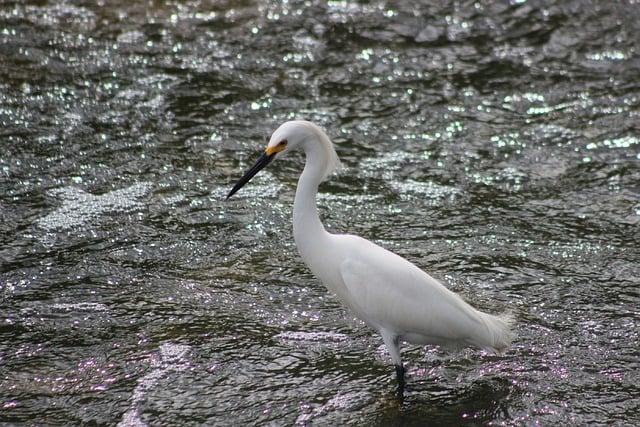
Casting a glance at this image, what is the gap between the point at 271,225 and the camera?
595 cm

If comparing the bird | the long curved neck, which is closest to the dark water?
the bird

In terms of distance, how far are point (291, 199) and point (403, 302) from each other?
2216mm

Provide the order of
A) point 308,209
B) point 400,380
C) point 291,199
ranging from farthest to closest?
point 291,199 < point 308,209 < point 400,380

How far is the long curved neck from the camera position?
4.29 metres

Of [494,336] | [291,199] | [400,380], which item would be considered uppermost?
[291,199]

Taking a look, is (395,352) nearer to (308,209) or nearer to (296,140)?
(308,209)

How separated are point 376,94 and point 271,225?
7.64ft

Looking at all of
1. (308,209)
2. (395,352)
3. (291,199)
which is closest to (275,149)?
(308,209)

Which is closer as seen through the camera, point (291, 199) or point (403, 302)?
point (403, 302)

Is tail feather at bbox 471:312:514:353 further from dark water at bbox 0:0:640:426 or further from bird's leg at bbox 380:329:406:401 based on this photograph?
bird's leg at bbox 380:329:406:401

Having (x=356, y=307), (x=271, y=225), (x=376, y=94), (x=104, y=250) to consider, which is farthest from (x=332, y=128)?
(x=356, y=307)

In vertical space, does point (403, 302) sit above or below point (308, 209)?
below

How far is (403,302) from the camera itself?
421cm

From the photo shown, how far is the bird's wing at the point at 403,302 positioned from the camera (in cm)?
Answer: 421
